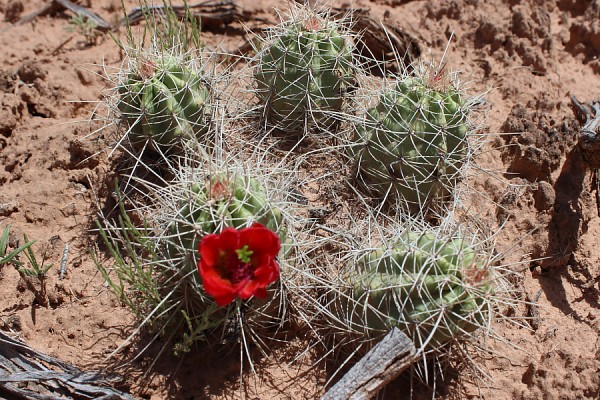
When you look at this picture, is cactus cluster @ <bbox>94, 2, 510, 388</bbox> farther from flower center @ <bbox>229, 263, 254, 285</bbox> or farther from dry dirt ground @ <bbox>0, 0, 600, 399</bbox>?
dry dirt ground @ <bbox>0, 0, 600, 399</bbox>

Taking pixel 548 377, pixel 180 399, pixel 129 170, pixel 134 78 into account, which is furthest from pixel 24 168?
pixel 548 377

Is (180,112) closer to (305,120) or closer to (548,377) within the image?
(305,120)

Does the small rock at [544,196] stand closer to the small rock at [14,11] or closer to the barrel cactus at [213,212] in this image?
the barrel cactus at [213,212]

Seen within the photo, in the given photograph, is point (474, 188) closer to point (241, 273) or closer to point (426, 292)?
point (426, 292)

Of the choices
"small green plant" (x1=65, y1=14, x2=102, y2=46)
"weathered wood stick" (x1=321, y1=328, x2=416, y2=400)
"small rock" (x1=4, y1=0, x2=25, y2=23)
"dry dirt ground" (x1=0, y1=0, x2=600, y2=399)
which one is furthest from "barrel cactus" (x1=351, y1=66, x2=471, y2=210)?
"small rock" (x1=4, y1=0, x2=25, y2=23)

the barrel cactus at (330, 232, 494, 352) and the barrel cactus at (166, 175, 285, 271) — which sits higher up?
the barrel cactus at (166, 175, 285, 271)

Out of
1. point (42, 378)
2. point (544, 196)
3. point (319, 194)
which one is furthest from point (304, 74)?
point (42, 378)

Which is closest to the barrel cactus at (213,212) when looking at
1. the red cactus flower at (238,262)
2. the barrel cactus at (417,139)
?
the red cactus flower at (238,262)

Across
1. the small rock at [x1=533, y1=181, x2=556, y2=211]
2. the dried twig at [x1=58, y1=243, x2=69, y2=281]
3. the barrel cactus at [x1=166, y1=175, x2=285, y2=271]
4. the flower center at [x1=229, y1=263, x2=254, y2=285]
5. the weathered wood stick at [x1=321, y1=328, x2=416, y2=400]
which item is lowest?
the dried twig at [x1=58, y1=243, x2=69, y2=281]
